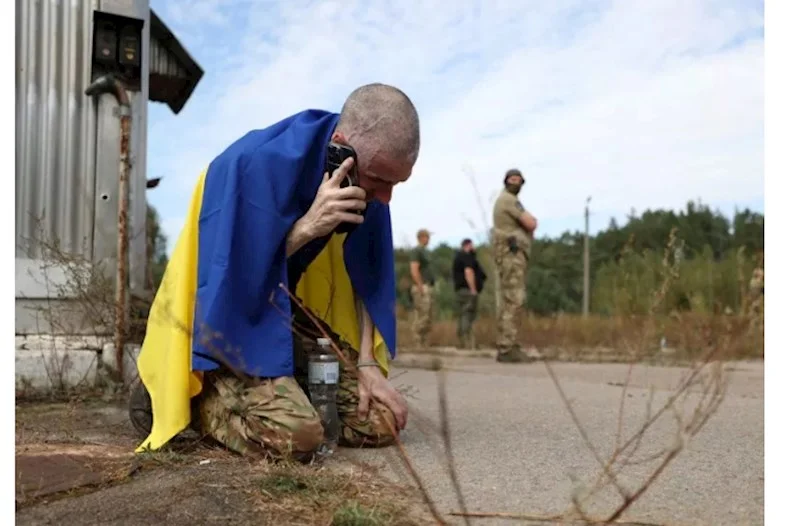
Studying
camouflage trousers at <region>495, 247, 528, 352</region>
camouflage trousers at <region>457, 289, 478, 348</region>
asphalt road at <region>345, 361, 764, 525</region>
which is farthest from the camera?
camouflage trousers at <region>457, 289, 478, 348</region>

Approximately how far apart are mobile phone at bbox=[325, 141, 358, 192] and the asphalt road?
0.85m

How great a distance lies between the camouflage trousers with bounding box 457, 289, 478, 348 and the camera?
10.1 metres

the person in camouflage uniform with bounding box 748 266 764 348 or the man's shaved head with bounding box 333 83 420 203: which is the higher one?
the man's shaved head with bounding box 333 83 420 203

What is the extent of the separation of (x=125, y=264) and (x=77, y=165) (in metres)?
0.75

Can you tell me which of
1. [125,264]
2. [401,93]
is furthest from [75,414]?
[401,93]

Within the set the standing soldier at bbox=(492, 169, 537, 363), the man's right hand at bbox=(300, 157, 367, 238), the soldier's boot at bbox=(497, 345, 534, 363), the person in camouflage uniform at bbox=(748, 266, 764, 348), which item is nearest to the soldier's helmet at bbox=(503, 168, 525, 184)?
the standing soldier at bbox=(492, 169, 537, 363)

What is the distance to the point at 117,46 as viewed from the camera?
15.0 ft

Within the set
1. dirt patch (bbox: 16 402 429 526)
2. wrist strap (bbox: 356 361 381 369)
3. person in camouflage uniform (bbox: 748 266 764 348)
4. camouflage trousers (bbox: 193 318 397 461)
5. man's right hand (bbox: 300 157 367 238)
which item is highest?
man's right hand (bbox: 300 157 367 238)

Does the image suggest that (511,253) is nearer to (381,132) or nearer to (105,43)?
(105,43)

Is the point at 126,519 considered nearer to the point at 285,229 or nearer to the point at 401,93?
the point at 285,229

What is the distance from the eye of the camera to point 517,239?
25.2 feet

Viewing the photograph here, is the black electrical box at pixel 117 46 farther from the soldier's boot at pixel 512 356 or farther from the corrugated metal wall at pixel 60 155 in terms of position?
the soldier's boot at pixel 512 356

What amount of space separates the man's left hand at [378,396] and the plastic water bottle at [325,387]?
0.10m

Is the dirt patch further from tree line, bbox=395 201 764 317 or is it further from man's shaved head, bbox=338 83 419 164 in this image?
tree line, bbox=395 201 764 317
